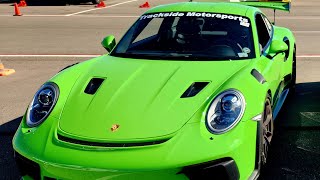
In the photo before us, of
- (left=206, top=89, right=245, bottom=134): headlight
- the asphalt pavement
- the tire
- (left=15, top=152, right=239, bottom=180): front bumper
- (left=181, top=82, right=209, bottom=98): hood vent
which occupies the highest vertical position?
(left=181, top=82, right=209, bottom=98): hood vent

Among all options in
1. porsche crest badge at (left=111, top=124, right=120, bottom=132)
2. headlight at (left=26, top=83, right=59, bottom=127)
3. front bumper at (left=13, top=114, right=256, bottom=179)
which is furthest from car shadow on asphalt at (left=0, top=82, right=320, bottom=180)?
porsche crest badge at (left=111, top=124, right=120, bottom=132)

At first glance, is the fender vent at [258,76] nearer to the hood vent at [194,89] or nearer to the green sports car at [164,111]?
the green sports car at [164,111]

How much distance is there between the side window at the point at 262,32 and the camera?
4.77 meters

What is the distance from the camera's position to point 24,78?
8.03 meters

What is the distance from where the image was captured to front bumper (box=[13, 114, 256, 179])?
298cm

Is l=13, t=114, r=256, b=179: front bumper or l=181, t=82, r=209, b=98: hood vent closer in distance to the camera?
l=13, t=114, r=256, b=179: front bumper

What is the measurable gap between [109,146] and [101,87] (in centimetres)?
78

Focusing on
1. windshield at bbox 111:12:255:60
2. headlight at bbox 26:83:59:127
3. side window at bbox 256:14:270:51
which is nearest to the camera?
headlight at bbox 26:83:59:127

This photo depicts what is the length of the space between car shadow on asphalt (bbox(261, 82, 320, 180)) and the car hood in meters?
0.99

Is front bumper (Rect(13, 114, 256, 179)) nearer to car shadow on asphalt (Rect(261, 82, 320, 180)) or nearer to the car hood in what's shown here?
the car hood

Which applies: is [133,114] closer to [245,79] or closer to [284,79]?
[245,79]

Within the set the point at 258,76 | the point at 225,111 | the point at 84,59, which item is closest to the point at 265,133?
the point at 258,76

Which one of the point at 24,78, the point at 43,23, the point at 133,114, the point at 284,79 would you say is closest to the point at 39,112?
the point at 133,114

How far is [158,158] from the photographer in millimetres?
2998
